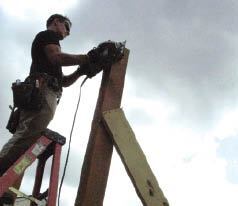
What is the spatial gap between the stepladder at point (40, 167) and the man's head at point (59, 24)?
144 cm

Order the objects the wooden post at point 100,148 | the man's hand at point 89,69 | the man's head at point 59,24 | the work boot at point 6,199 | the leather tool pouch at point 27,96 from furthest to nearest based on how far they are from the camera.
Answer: the man's head at point 59,24
the man's hand at point 89,69
the leather tool pouch at point 27,96
the work boot at point 6,199
the wooden post at point 100,148

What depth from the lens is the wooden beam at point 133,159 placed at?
327 cm

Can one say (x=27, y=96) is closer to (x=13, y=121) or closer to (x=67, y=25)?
(x=13, y=121)

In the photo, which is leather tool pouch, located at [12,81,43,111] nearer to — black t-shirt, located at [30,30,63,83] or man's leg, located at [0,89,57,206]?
man's leg, located at [0,89,57,206]

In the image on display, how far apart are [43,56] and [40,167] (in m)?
1.16

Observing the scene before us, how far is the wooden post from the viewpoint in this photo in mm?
3227

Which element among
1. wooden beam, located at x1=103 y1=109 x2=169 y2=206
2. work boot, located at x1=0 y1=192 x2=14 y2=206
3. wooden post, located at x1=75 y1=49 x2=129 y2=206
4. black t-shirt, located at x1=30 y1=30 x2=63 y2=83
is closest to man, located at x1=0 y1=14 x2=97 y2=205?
black t-shirt, located at x1=30 y1=30 x2=63 y2=83

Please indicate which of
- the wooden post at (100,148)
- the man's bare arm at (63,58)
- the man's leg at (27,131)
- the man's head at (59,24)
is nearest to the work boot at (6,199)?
the man's leg at (27,131)

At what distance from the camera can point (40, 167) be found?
3953 millimetres

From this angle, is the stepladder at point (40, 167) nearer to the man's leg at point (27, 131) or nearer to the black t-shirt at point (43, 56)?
the man's leg at point (27, 131)

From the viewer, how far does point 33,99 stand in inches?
158

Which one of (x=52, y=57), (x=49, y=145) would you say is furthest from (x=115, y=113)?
(x=52, y=57)

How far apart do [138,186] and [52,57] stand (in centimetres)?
161

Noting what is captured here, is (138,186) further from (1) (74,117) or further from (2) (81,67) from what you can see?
(2) (81,67)
